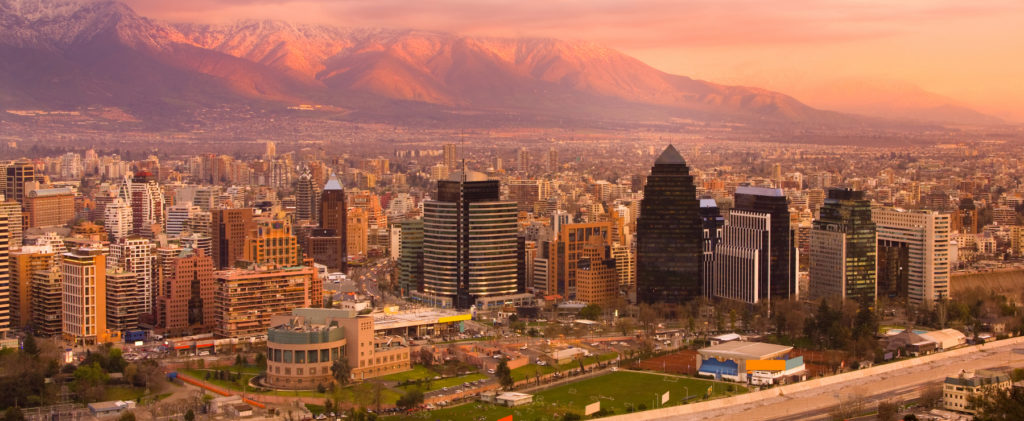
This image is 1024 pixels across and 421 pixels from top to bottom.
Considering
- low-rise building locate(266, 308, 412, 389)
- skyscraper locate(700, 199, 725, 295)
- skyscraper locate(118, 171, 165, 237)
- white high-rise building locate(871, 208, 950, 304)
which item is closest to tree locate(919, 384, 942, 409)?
low-rise building locate(266, 308, 412, 389)

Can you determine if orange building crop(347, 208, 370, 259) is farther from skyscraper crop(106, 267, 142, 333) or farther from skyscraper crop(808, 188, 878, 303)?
skyscraper crop(808, 188, 878, 303)

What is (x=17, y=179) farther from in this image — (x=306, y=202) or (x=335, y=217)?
(x=335, y=217)

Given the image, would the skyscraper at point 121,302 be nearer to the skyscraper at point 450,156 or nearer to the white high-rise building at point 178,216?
the white high-rise building at point 178,216

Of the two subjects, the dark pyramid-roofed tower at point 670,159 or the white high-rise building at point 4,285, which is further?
the dark pyramid-roofed tower at point 670,159

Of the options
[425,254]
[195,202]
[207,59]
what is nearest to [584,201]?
[195,202]

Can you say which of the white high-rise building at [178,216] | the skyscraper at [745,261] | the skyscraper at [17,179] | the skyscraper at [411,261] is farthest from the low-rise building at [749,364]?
the skyscraper at [17,179]

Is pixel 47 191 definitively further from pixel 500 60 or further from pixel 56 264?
pixel 500 60

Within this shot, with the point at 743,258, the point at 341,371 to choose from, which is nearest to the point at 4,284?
the point at 341,371
